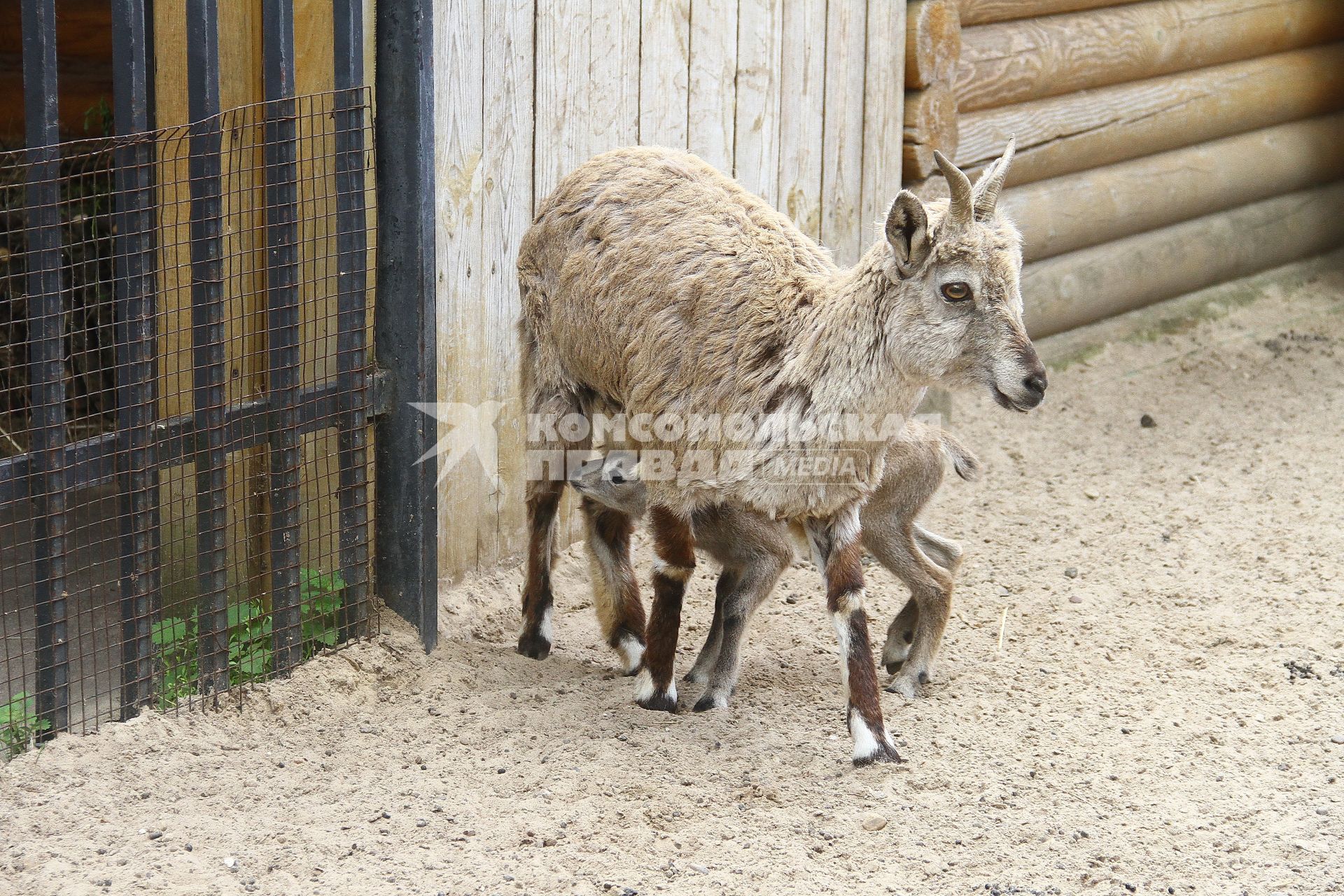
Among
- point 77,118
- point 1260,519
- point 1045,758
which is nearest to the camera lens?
point 1045,758

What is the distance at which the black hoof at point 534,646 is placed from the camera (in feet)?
18.5

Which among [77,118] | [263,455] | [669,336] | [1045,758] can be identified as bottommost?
[1045,758]

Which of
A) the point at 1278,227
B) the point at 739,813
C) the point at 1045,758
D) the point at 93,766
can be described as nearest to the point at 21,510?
the point at 93,766

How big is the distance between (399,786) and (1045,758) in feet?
7.05

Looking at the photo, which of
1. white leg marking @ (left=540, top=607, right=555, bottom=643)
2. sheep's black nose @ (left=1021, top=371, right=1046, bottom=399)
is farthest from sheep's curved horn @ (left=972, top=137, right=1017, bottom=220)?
white leg marking @ (left=540, top=607, right=555, bottom=643)

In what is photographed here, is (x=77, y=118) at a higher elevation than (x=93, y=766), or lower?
higher

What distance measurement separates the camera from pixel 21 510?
6.54 m

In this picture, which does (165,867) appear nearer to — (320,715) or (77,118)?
(320,715)

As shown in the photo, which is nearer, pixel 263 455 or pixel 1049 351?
pixel 263 455

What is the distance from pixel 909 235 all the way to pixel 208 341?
89.5 inches

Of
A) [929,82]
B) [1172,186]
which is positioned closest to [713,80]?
[929,82]

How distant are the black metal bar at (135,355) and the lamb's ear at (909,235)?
2296 mm

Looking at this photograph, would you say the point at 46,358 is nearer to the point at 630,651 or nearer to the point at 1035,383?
the point at 630,651

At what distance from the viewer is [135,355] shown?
438 centimetres
